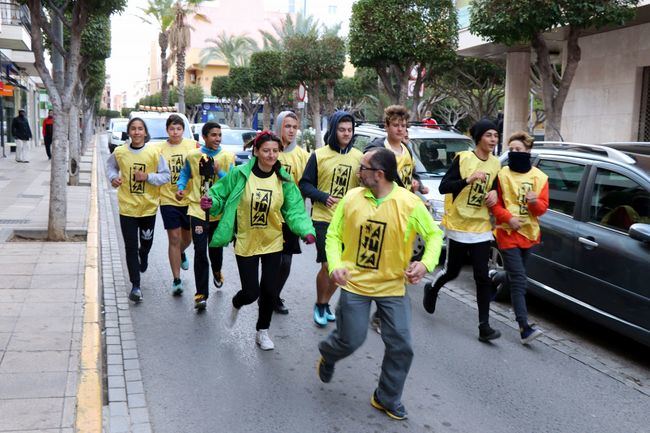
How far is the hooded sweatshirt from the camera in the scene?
20.2 ft

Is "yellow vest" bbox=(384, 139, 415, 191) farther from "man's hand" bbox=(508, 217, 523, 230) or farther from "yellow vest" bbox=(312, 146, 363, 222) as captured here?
"man's hand" bbox=(508, 217, 523, 230)

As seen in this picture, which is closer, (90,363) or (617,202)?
(90,363)

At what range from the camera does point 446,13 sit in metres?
17.5

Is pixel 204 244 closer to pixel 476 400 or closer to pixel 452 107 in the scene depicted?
pixel 476 400

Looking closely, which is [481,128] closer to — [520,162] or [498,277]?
[520,162]

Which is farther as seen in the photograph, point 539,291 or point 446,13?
point 446,13

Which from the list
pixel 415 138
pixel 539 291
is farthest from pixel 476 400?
pixel 415 138

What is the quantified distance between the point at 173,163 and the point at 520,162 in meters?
3.60

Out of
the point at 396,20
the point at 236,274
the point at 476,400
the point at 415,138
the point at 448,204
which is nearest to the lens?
the point at 476,400

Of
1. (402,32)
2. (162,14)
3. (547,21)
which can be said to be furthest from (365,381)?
(162,14)

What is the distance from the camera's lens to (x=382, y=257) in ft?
14.3

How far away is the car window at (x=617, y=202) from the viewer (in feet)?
19.1

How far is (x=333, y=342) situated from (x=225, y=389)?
93 cm

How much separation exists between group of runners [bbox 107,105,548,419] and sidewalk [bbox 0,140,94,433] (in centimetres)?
95
